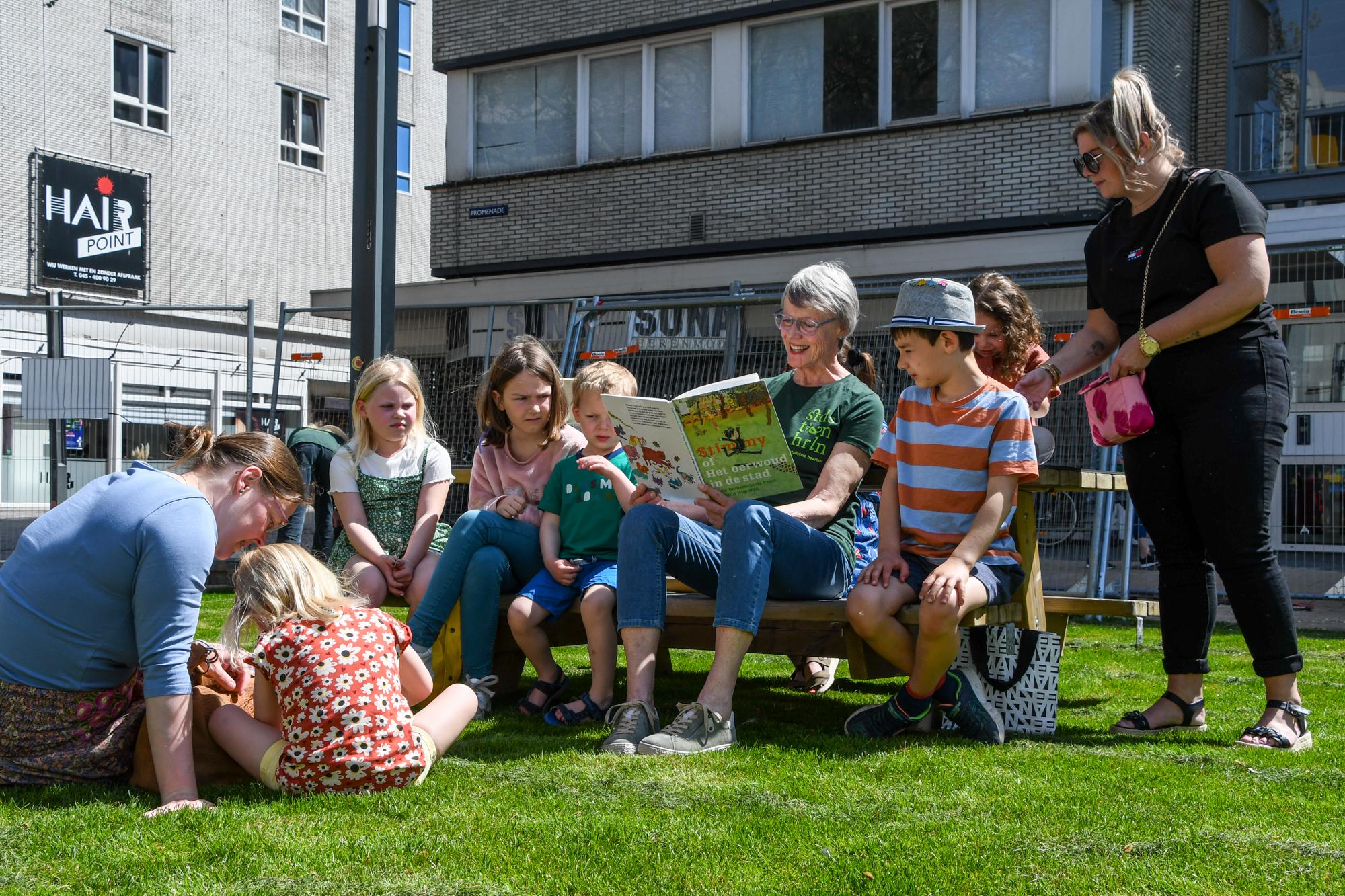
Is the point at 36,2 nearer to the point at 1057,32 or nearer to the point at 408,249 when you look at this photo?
the point at 408,249

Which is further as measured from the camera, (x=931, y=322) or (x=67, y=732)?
(x=931, y=322)

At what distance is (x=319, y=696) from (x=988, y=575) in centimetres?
207

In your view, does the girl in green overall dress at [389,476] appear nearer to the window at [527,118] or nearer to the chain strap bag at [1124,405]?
the chain strap bag at [1124,405]

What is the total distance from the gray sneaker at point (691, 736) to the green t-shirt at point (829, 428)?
82 cm

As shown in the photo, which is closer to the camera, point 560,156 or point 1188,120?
point 1188,120

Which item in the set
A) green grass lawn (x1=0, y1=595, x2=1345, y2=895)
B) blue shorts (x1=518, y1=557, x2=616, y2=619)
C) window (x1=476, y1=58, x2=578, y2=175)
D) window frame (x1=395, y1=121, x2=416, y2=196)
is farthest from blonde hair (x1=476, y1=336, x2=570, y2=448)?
window frame (x1=395, y1=121, x2=416, y2=196)

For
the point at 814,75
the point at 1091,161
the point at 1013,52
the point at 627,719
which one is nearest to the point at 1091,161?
the point at 1091,161

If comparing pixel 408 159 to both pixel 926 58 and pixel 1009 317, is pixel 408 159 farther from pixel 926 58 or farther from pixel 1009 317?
pixel 1009 317

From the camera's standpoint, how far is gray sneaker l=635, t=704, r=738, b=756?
12.7 ft

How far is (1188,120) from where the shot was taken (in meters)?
16.6

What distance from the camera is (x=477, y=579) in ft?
16.1

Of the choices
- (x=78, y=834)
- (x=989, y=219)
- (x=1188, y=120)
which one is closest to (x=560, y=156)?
(x=989, y=219)

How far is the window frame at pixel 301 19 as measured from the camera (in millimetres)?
32406

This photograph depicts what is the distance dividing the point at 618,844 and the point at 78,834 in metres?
1.29
